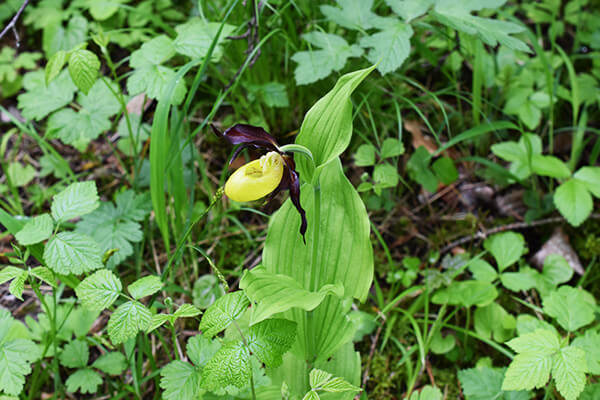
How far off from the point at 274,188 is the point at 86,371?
0.99 metres

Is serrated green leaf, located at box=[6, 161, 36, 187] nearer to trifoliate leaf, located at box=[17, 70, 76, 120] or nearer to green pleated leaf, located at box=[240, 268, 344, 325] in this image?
trifoliate leaf, located at box=[17, 70, 76, 120]

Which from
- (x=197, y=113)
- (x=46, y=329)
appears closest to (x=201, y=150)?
(x=197, y=113)

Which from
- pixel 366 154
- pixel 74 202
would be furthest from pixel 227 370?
pixel 366 154

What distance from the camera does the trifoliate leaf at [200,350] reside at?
129 centimetres

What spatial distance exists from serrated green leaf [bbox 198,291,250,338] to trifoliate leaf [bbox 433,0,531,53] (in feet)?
4.02

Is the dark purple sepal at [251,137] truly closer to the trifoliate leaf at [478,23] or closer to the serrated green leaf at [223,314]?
the serrated green leaf at [223,314]

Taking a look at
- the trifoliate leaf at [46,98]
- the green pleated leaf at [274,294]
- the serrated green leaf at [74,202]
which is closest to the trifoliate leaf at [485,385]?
the green pleated leaf at [274,294]

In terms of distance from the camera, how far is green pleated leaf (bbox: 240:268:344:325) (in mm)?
1172

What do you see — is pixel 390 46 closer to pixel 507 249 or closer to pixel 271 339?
pixel 507 249

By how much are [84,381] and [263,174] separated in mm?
1006

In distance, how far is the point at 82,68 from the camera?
160 cm

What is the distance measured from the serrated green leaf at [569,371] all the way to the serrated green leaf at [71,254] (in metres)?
1.40

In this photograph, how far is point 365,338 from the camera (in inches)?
72.5

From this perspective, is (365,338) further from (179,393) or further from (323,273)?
(179,393)
